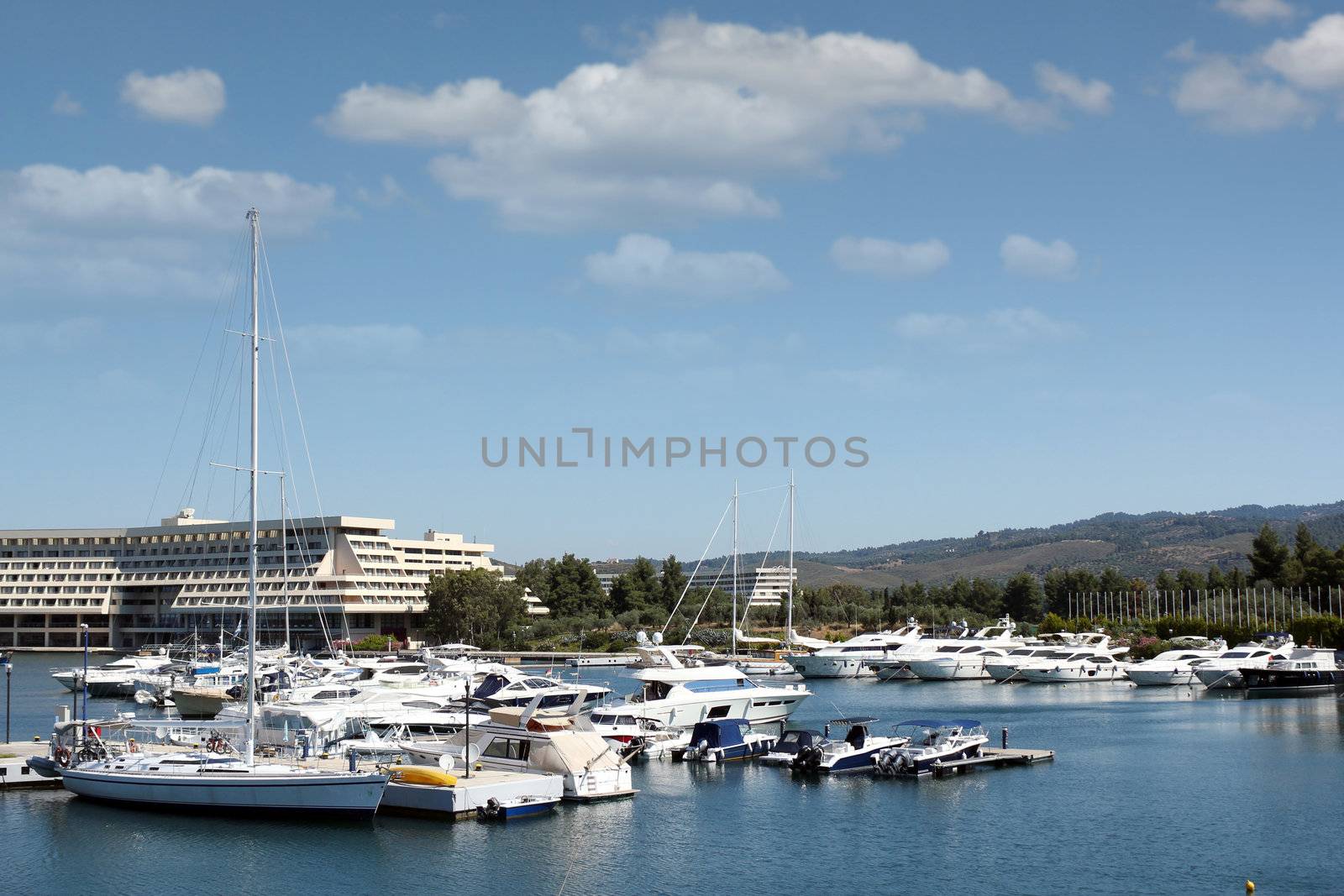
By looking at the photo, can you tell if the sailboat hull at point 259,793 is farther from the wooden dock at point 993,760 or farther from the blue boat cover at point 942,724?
the blue boat cover at point 942,724

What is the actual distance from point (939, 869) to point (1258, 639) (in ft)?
290

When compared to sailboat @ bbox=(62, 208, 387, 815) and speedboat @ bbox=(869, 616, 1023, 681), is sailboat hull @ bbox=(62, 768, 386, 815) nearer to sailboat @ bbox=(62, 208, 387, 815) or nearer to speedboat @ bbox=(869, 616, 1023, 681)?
sailboat @ bbox=(62, 208, 387, 815)

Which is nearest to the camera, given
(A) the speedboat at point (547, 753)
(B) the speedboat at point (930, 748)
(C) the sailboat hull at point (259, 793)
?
(C) the sailboat hull at point (259, 793)

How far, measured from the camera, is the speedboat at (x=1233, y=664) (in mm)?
91812

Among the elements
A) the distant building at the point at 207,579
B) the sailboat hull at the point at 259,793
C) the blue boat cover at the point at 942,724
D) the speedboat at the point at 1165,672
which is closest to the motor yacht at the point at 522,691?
the blue boat cover at the point at 942,724

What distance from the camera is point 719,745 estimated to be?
177ft

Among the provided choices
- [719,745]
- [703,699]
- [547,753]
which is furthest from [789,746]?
[547,753]

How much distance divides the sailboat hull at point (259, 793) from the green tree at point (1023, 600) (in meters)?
146

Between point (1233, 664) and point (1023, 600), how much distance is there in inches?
3237

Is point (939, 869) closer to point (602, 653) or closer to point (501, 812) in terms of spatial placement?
point (501, 812)

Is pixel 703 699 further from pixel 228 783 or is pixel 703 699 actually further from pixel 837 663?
pixel 837 663

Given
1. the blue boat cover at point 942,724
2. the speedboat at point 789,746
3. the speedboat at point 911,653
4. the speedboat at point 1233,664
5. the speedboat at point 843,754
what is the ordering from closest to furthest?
1. the speedboat at point 843,754
2. the speedboat at point 789,746
3. the blue boat cover at point 942,724
4. the speedboat at point 1233,664
5. the speedboat at point 911,653

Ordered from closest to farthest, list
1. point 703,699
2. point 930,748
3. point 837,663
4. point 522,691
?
point 930,748 → point 703,699 → point 522,691 → point 837,663

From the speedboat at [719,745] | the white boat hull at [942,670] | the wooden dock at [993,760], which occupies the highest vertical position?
the speedboat at [719,745]
